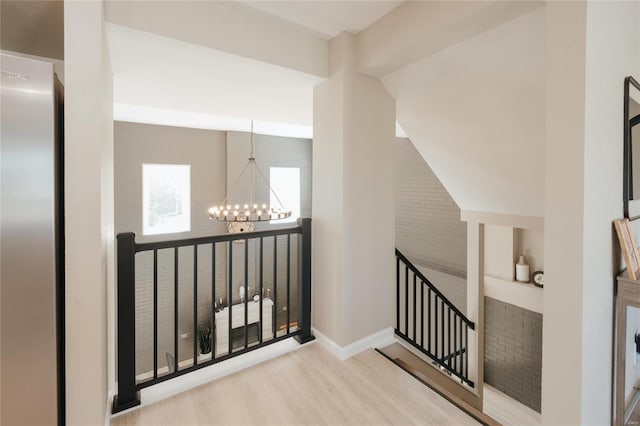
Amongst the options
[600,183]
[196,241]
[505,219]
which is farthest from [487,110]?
[196,241]

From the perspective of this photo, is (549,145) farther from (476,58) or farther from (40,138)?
(40,138)

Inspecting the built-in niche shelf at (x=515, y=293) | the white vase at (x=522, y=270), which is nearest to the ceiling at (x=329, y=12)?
the white vase at (x=522, y=270)

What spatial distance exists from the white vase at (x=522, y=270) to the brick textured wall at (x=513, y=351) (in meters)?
0.39

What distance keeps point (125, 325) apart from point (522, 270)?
4.32 metres

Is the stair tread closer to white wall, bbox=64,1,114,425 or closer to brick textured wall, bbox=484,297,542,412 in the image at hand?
brick textured wall, bbox=484,297,542,412

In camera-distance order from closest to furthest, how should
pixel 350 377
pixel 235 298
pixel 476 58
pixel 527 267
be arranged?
pixel 476 58 < pixel 350 377 < pixel 527 267 < pixel 235 298

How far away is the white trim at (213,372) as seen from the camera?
1.93m

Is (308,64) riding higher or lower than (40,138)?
higher

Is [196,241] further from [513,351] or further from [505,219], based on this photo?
[513,351]

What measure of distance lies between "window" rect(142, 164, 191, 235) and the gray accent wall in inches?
3.8

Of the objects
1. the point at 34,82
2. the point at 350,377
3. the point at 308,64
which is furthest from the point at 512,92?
the point at 34,82

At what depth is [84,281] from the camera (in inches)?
56.9

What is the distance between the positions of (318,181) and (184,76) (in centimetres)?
136

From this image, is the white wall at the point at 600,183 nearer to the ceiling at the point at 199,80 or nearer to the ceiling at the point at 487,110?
the ceiling at the point at 487,110
